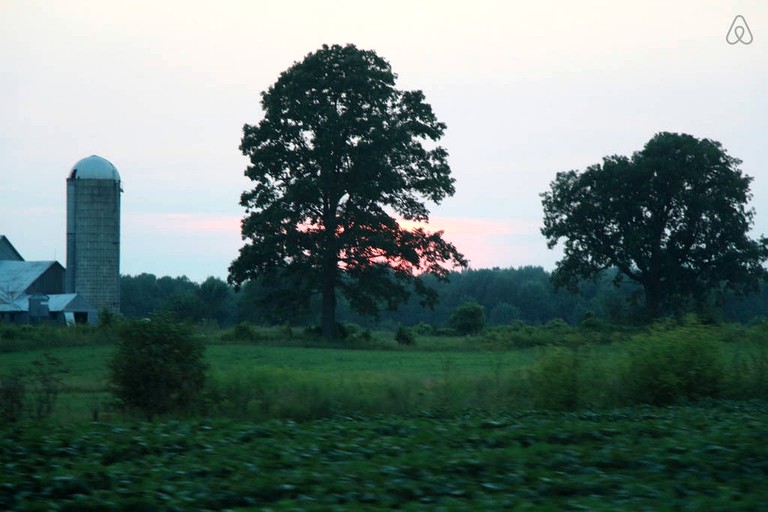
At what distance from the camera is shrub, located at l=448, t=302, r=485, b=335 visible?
6228 cm

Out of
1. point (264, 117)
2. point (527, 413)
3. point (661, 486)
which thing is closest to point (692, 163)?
point (264, 117)

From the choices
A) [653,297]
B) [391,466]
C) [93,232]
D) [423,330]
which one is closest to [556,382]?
[391,466]

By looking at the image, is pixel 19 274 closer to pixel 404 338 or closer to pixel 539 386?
pixel 404 338

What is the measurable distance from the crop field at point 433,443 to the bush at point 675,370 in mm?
36

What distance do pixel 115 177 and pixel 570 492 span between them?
Answer: 65904 millimetres

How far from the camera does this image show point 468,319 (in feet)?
205

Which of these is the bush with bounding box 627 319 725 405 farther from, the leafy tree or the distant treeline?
the leafy tree

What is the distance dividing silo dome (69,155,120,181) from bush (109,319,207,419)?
56.2 meters

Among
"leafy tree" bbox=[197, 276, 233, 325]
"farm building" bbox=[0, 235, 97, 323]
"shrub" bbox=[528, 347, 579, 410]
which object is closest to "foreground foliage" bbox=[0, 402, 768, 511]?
"shrub" bbox=[528, 347, 579, 410]

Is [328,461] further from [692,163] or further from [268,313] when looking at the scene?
[692,163]

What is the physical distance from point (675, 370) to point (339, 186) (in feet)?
95.3

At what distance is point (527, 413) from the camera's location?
15.7 meters

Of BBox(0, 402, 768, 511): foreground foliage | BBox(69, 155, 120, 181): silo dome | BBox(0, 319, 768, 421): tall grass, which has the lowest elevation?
BBox(0, 402, 768, 511): foreground foliage

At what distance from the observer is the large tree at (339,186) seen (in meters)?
44.6
